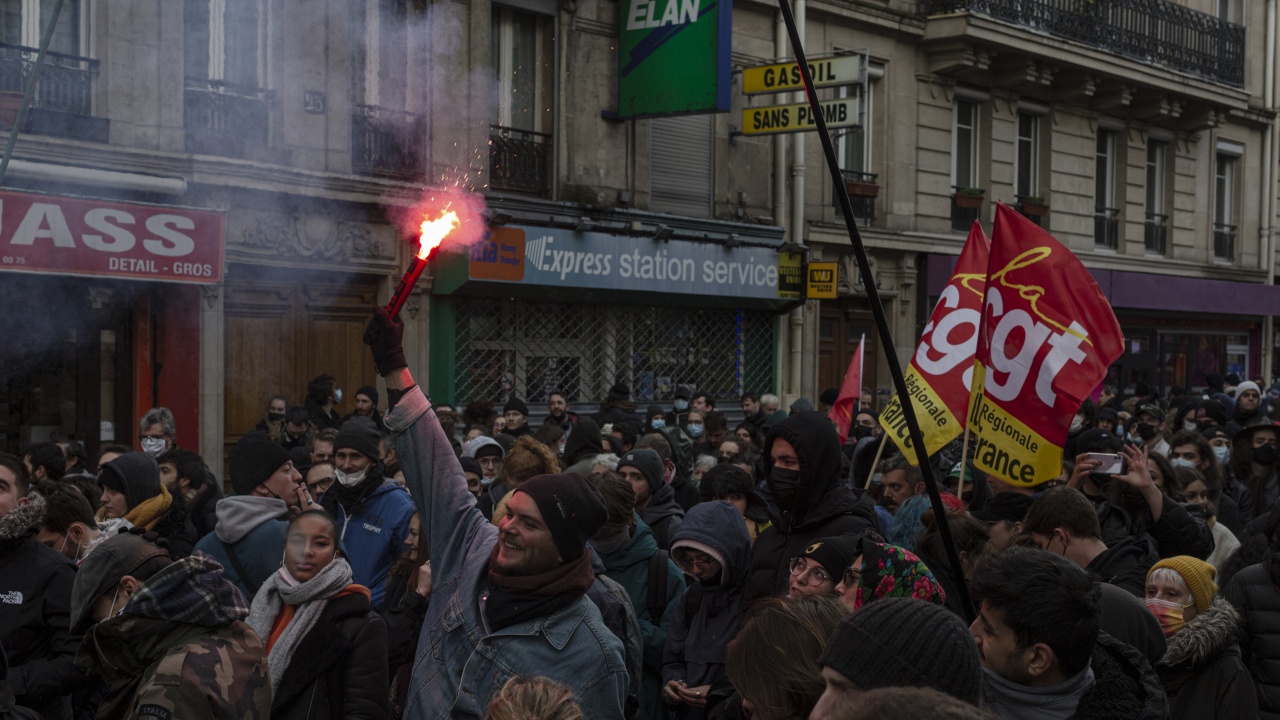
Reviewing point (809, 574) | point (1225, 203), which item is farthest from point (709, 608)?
point (1225, 203)

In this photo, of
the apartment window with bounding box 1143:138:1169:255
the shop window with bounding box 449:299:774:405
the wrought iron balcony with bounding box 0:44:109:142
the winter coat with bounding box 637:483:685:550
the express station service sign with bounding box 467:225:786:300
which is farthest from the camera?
the apartment window with bounding box 1143:138:1169:255

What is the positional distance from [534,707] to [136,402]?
959cm

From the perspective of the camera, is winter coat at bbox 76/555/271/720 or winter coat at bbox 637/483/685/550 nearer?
winter coat at bbox 76/555/271/720

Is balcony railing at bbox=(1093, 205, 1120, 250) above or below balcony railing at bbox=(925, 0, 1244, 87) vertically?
below

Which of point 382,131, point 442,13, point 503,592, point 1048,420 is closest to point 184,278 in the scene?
point 382,131

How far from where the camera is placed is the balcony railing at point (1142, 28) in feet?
64.3

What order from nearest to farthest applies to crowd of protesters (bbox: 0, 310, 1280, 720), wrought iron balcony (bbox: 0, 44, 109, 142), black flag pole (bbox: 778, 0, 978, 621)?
crowd of protesters (bbox: 0, 310, 1280, 720) → black flag pole (bbox: 778, 0, 978, 621) → wrought iron balcony (bbox: 0, 44, 109, 142)

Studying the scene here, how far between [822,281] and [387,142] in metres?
6.55

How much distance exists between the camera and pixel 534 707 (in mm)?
2678

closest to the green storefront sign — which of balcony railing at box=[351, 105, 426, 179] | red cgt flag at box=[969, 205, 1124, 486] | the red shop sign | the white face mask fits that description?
balcony railing at box=[351, 105, 426, 179]

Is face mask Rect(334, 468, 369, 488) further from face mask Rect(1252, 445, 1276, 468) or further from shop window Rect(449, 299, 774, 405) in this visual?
shop window Rect(449, 299, 774, 405)

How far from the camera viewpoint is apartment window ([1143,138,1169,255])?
23719mm

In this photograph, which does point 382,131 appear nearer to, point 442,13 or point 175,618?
point 442,13

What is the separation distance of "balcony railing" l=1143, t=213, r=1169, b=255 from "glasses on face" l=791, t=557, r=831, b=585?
21.3 m
